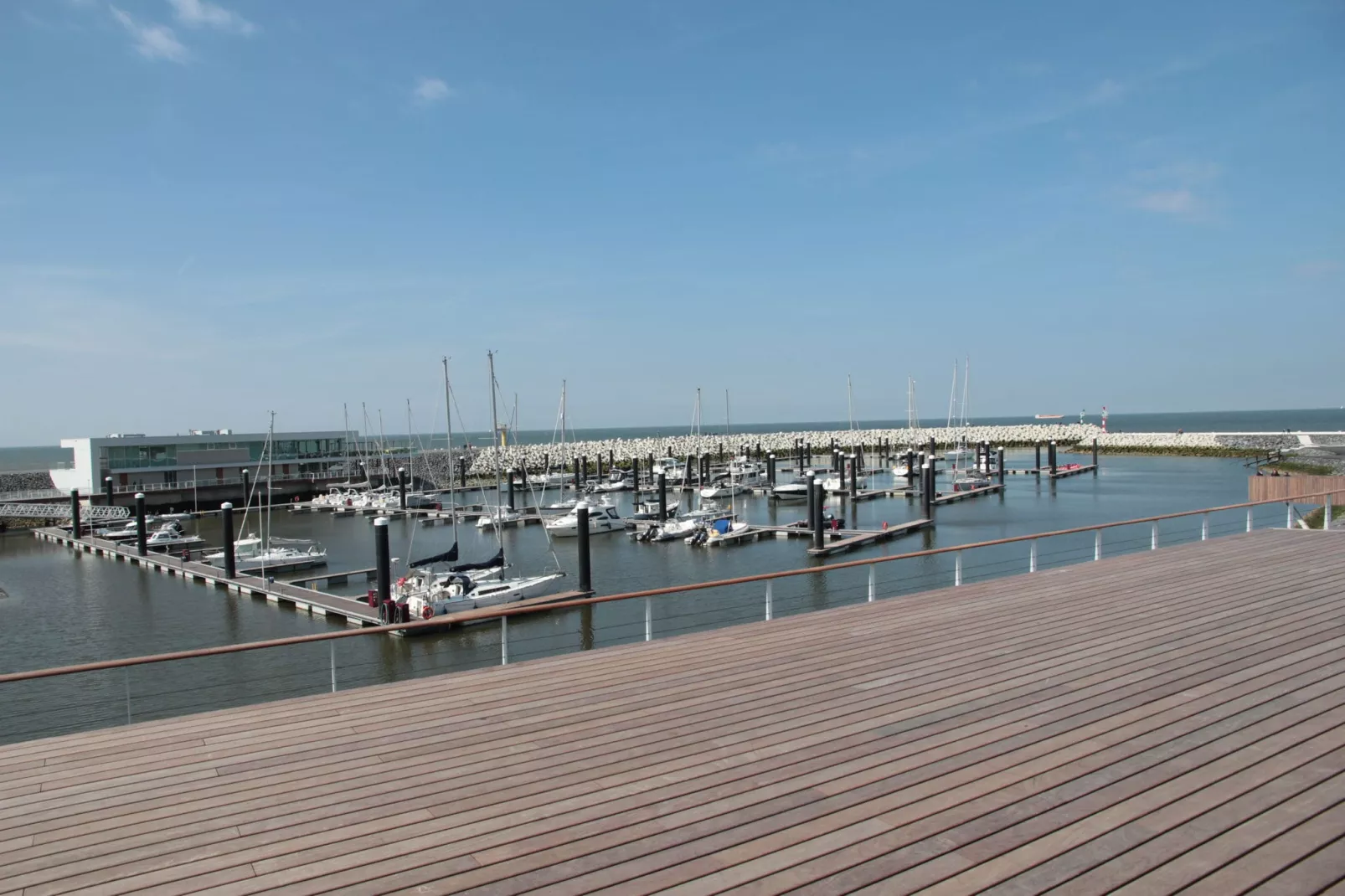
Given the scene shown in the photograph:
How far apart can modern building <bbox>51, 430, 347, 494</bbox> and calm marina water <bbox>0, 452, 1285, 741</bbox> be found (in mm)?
7770

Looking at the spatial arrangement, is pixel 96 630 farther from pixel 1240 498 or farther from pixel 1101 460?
pixel 1101 460

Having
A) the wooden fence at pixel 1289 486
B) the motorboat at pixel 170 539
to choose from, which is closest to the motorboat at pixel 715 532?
the wooden fence at pixel 1289 486

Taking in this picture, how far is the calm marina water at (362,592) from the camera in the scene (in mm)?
13680

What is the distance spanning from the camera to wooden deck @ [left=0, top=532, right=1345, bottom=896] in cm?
341

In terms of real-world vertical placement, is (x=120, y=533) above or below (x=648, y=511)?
above

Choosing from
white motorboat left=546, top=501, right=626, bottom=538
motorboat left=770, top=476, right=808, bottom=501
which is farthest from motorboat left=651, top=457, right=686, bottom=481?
white motorboat left=546, top=501, right=626, bottom=538

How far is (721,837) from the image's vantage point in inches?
144

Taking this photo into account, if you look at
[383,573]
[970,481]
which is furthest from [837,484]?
[383,573]

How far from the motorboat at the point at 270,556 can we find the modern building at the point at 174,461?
1364cm

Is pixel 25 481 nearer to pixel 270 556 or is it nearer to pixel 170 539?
pixel 170 539

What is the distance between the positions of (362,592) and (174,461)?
30.6 metres

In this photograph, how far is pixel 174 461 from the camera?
47531 millimetres

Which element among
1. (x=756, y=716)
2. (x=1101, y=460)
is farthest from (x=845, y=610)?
(x=1101, y=460)

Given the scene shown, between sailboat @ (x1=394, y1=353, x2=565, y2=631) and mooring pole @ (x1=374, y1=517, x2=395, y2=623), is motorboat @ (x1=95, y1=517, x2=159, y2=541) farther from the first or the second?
mooring pole @ (x1=374, y1=517, x2=395, y2=623)
